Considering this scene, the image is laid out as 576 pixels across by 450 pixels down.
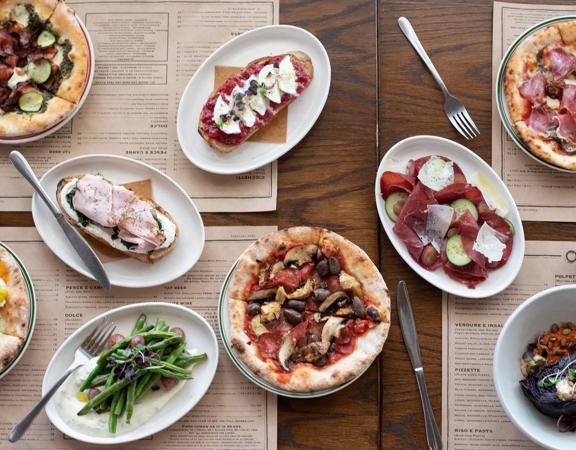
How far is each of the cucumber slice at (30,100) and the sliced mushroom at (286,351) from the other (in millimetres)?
1585

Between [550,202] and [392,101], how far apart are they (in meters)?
0.90

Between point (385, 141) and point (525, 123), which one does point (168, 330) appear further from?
point (525, 123)

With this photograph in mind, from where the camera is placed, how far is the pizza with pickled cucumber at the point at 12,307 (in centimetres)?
285

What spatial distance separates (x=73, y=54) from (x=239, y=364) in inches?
64.2

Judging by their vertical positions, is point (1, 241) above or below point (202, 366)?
above

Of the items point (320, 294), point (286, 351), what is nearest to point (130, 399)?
point (286, 351)

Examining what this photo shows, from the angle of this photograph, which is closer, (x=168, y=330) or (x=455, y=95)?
(x=168, y=330)

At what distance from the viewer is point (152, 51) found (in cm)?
319

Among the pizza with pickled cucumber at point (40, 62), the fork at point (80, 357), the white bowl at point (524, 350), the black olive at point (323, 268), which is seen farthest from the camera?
the pizza with pickled cucumber at point (40, 62)

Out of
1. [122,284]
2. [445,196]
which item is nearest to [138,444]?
[122,284]

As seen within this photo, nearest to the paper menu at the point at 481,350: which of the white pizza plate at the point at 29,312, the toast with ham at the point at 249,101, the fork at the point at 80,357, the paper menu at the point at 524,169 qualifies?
the paper menu at the point at 524,169

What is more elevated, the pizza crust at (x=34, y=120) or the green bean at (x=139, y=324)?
the pizza crust at (x=34, y=120)

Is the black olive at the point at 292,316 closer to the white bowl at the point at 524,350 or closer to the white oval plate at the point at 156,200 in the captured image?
the white oval plate at the point at 156,200

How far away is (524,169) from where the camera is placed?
3129mm
